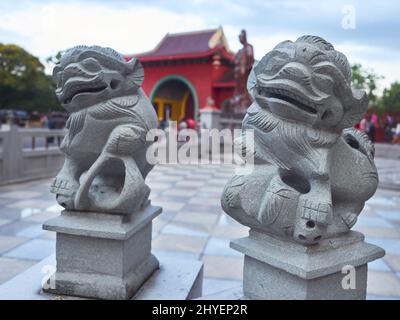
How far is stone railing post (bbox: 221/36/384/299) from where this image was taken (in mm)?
1521

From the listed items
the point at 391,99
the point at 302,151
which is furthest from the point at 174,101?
the point at 302,151

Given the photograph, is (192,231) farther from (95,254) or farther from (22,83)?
(22,83)

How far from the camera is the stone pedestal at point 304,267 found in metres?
1.53

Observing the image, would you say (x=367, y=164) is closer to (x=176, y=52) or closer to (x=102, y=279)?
(x=102, y=279)

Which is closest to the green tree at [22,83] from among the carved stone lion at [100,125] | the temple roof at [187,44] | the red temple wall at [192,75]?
the temple roof at [187,44]

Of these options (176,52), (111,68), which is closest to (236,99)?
(176,52)

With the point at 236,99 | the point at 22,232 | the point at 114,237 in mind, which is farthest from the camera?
the point at 236,99

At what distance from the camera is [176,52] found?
1825 cm

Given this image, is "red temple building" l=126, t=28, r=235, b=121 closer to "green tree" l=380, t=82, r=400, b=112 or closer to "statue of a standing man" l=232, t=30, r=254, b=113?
"statue of a standing man" l=232, t=30, r=254, b=113

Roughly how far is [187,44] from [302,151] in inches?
717

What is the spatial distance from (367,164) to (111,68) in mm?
1405

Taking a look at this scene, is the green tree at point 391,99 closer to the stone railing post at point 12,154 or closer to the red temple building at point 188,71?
the red temple building at point 188,71

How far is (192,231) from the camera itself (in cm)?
393

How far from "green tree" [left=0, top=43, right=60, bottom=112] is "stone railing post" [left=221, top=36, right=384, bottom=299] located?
25.3 metres
